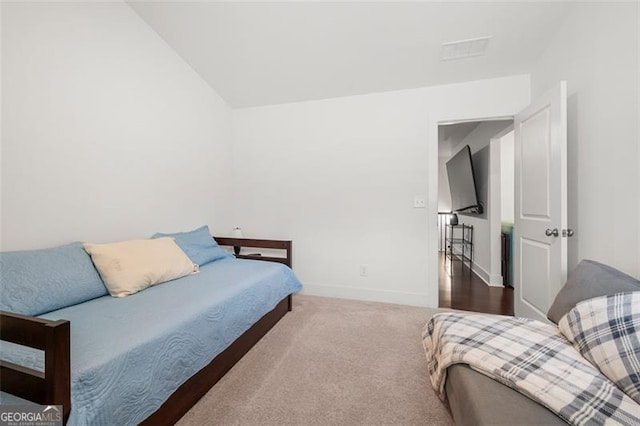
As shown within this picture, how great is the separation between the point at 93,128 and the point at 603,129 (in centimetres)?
342

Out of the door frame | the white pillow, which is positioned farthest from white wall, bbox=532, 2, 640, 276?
the white pillow

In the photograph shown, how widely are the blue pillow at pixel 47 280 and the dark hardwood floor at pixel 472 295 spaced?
9.94 ft

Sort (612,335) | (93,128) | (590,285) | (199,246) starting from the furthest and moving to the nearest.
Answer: (199,246), (93,128), (590,285), (612,335)

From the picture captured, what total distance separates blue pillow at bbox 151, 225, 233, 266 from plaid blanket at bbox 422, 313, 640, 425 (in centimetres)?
198

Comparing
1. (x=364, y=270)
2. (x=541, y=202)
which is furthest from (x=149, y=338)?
(x=541, y=202)

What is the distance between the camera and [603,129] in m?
1.63

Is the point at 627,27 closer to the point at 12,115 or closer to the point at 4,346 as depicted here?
the point at 4,346

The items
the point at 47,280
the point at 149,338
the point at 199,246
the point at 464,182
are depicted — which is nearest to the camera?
the point at 149,338

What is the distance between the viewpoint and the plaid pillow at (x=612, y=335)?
0.93 m

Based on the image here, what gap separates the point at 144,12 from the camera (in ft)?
7.63

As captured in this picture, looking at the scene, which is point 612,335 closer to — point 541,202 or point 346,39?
point 541,202

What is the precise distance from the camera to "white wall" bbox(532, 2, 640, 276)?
1.43 metres

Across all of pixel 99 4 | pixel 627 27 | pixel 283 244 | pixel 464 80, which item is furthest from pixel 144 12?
→ pixel 627 27

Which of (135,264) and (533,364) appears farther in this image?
(135,264)
